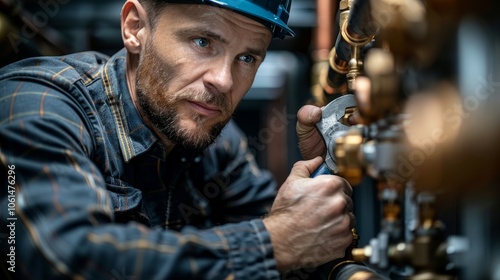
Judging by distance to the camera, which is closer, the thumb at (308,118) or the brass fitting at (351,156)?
the brass fitting at (351,156)

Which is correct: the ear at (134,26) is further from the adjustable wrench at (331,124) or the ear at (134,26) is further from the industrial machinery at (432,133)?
the industrial machinery at (432,133)

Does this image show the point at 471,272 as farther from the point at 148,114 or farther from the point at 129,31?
the point at 129,31

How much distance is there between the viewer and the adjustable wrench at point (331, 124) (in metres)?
1.02

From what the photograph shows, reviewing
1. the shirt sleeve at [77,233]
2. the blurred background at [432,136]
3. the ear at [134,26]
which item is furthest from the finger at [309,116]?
the ear at [134,26]

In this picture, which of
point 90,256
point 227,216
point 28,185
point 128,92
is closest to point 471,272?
point 90,256

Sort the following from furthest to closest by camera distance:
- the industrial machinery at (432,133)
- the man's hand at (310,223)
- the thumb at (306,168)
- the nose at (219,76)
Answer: the nose at (219,76)
the thumb at (306,168)
the man's hand at (310,223)
the industrial machinery at (432,133)

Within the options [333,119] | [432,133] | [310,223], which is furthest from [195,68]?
[432,133]

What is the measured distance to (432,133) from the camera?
2.42 ft

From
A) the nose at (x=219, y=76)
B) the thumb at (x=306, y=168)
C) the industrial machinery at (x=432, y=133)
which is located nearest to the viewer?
the industrial machinery at (x=432, y=133)

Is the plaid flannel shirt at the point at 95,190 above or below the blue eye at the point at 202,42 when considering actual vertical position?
below

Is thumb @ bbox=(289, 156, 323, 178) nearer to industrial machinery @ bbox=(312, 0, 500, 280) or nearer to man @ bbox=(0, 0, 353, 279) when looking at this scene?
man @ bbox=(0, 0, 353, 279)

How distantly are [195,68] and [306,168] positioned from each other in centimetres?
31

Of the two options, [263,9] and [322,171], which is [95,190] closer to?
[322,171]

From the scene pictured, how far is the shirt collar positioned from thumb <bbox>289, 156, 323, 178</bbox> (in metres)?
0.35
